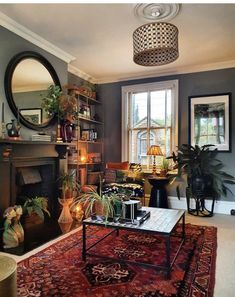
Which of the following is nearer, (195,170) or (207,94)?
(195,170)

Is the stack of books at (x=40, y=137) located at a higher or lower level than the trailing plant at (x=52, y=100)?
lower

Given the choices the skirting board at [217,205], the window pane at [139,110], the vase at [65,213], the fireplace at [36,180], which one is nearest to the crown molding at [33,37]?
the window pane at [139,110]

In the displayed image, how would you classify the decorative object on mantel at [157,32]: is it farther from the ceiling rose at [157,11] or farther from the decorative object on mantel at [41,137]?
the decorative object on mantel at [41,137]

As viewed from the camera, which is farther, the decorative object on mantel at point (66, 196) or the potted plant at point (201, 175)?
the potted plant at point (201, 175)

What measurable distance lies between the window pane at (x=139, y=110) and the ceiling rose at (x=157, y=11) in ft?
7.25

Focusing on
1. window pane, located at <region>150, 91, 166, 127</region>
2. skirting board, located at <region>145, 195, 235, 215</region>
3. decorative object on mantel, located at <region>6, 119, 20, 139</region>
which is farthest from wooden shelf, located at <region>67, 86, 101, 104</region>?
skirting board, located at <region>145, 195, 235, 215</region>

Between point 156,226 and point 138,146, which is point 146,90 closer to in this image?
point 138,146

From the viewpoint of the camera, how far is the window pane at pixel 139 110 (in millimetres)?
5055

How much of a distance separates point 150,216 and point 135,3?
7.47 feet

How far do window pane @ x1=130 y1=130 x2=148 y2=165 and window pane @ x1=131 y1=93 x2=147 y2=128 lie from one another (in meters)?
0.17

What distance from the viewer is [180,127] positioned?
4730 millimetres

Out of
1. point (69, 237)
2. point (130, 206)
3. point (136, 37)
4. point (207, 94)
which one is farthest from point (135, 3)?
point (69, 237)

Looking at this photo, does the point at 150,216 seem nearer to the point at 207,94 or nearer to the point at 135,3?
the point at 135,3

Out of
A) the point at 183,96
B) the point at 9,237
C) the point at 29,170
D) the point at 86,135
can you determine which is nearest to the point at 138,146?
the point at 86,135
